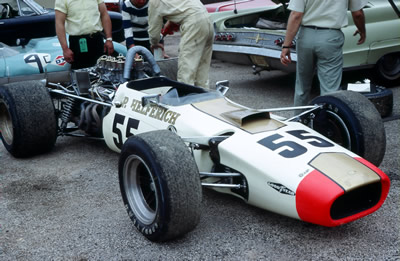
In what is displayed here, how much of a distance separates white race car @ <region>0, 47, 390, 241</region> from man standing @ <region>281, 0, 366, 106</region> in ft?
2.91

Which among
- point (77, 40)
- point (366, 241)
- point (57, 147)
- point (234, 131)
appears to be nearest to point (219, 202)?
point (234, 131)

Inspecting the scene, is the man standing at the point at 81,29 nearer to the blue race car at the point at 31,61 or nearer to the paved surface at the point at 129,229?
the blue race car at the point at 31,61

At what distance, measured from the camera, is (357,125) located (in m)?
3.68

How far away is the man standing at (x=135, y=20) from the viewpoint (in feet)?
21.6

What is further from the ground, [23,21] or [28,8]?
[28,8]

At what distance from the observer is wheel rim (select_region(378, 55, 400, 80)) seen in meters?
7.06

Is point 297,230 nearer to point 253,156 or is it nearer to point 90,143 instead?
point 253,156

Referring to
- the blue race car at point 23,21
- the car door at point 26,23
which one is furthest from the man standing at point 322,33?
the car door at point 26,23

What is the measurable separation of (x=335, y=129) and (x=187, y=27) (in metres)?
2.47

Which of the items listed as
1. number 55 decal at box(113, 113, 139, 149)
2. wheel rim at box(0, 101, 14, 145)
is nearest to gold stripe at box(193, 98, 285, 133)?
number 55 decal at box(113, 113, 139, 149)

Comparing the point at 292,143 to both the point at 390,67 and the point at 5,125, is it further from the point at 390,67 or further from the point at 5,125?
the point at 390,67

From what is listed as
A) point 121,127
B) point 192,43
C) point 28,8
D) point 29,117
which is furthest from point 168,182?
point 28,8

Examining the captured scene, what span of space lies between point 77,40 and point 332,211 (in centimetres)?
386

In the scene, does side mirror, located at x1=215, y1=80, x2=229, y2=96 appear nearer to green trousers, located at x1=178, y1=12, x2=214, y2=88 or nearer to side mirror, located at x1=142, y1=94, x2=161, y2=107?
side mirror, located at x1=142, y1=94, x2=161, y2=107
